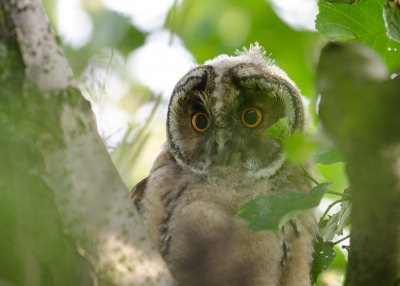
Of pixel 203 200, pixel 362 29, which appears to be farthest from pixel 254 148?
pixel 362 29

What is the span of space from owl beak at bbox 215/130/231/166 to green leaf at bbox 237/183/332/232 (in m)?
1.35

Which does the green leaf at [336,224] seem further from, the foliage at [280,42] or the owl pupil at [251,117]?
the owl pupil at [251,117]

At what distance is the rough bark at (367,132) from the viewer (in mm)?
1548

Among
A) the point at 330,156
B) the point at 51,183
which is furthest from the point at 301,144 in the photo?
the point at 330,156

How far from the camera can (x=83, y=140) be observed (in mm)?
2002

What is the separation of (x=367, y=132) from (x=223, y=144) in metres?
2.31

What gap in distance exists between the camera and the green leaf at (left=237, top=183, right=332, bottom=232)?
2.23 metres

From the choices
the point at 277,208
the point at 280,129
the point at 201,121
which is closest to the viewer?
the point at 277,208

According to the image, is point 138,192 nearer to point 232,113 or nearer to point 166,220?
point 166,220

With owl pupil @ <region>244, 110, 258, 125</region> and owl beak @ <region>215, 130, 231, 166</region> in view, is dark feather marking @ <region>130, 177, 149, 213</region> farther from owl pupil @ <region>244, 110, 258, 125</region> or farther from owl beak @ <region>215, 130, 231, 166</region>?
owl pupil @ <region>244, 110, 258, 125</region>

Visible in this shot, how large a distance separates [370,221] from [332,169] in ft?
12.2

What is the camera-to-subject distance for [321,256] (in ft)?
10.9

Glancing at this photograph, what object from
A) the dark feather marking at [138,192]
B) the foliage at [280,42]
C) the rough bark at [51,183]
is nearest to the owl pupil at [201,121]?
the foliage at [280,42]

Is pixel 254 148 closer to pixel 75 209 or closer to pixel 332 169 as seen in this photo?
pixel 332 169
